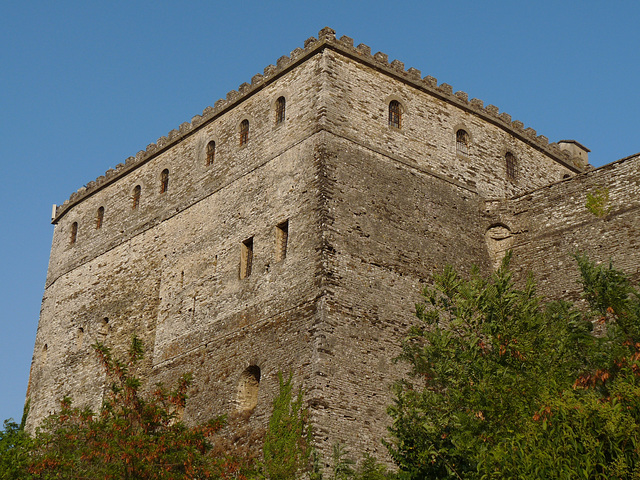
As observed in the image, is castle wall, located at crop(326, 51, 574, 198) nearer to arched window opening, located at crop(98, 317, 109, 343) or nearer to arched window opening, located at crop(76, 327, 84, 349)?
arched window opening, located at crop(98, 317, 109, 343)

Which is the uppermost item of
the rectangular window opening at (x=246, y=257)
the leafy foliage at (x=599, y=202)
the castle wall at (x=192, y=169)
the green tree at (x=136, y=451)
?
the castle wall at (x=192, y=169)

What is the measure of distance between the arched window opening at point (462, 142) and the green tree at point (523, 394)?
29.3ft

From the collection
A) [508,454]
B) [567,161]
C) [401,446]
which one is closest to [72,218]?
[567,161]

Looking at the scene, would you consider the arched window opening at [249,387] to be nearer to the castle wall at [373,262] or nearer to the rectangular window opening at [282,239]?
the castle wall at [373,262]

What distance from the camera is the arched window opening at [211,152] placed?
2895 cm

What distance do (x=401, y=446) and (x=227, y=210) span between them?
426 inches

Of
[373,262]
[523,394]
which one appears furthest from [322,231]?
[523,394]

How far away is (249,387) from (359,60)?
9516 mm

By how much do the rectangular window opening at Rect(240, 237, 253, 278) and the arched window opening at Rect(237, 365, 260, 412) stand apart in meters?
2.76

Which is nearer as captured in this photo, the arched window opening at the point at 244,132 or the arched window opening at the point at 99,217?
the arched window opening at the point at 244,132

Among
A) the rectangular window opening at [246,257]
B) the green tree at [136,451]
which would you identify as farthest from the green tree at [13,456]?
the rectangular window opening at [246,257]

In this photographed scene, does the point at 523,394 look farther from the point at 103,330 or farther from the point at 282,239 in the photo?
the point at 103,330

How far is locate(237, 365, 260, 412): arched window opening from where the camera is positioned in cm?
2392

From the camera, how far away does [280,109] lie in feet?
88.7
